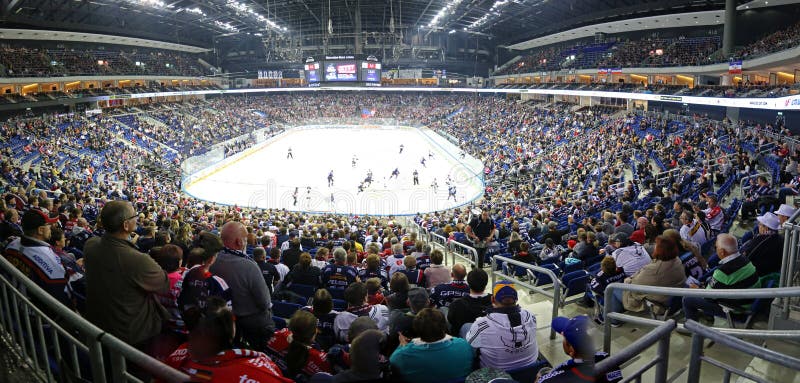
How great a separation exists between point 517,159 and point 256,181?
17212 millimetres

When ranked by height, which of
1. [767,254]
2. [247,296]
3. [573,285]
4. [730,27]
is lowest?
[573,285]

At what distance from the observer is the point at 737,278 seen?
4.45 metres

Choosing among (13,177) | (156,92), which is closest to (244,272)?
(13,177)

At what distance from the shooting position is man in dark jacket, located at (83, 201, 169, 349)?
2.91 m

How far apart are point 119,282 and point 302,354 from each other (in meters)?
1.24

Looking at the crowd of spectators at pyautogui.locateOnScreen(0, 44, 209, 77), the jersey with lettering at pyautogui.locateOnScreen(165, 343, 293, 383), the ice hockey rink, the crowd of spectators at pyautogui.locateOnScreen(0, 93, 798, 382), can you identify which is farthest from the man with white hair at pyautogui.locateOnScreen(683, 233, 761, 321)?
the crowd of spectators at pyautogui.locateOnScreen(0, 44, 209, 77)

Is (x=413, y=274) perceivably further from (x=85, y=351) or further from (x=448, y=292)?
(x=85, y=351)

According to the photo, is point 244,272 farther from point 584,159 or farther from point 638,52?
point 638,52

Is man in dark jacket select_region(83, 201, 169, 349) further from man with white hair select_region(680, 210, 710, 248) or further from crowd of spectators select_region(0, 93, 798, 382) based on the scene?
man with white hair select_region(680, 210, 710, 248)

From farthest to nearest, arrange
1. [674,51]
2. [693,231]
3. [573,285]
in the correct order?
[674,51] → [693,231] → [573,285]

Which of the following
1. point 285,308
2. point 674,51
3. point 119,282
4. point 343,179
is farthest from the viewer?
point 674,51

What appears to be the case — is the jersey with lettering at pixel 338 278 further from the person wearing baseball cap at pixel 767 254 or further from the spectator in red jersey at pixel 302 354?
the person wearing baseball cap at pixel 767 254

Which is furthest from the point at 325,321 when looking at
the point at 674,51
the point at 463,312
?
the point at 674,51

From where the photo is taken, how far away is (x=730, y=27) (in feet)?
97.8
